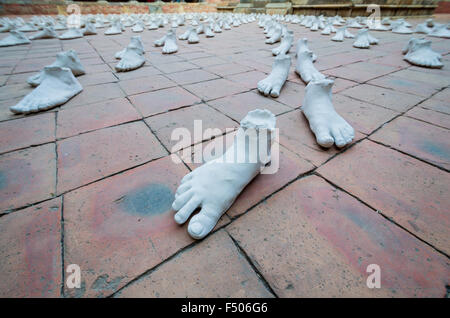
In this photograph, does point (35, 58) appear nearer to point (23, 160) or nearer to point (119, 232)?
point (23, 160)

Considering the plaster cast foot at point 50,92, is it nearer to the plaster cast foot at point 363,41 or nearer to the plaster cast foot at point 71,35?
the plaster cast foot at point 71,35

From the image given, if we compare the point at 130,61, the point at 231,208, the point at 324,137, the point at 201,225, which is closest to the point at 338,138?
the point at 324,137

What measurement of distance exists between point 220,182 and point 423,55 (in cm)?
324

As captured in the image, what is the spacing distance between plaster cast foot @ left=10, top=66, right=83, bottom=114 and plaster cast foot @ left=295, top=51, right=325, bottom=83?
83.9 inches

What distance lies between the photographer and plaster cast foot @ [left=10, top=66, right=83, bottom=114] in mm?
1557

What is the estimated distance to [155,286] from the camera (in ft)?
2.10

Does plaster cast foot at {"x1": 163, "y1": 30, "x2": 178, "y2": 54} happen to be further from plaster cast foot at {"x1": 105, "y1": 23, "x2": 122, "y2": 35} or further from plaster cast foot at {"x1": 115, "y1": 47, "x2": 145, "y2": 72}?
plaster cast foot at {"x1": 105, "y1": 23, "x2": 122, "y2": 35}

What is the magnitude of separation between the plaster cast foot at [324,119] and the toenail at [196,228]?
837mm

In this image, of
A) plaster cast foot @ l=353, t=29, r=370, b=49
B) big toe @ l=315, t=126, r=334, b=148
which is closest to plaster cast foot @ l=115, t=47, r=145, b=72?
big toe @ l=315, t=126, r=334, b=148

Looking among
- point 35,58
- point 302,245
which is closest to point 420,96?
point 302,245

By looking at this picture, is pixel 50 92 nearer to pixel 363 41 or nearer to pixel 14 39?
pixel 14 39

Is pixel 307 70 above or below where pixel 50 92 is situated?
above

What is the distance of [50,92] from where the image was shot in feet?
5.58
